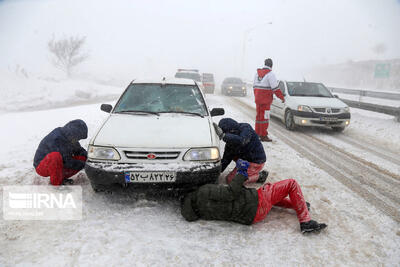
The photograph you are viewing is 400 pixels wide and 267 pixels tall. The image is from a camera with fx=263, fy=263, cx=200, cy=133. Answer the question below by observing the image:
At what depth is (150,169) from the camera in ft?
9.59

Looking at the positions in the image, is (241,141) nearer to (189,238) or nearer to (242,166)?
(242,166)

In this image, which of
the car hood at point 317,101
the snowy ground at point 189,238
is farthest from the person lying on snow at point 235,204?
the car hood at point 317,101

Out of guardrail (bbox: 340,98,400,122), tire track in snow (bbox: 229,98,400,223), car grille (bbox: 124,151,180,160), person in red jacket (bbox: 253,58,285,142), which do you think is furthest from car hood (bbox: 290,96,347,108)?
car grille (bbox: 124,151,180,160)

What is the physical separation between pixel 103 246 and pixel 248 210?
1499mm

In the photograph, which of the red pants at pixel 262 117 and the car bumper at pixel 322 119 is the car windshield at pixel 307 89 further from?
the red pants at pixel 262 117

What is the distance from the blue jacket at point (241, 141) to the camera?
3576 millimetres

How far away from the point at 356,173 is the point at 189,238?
355 centimetres

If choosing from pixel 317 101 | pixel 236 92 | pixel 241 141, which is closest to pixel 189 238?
pixel 241 141

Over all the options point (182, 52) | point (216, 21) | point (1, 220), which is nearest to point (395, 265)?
point (1, 220)

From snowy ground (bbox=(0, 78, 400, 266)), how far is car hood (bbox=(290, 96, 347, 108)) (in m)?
4.31

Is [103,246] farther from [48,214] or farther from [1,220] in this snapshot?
[1,220]

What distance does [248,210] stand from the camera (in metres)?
2.84

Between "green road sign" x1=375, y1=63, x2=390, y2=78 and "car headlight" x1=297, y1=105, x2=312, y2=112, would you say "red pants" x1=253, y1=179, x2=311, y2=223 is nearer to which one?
"car headlight" x1=297, y1=105, x2=312, y2=112

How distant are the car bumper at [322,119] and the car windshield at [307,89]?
1.18m
